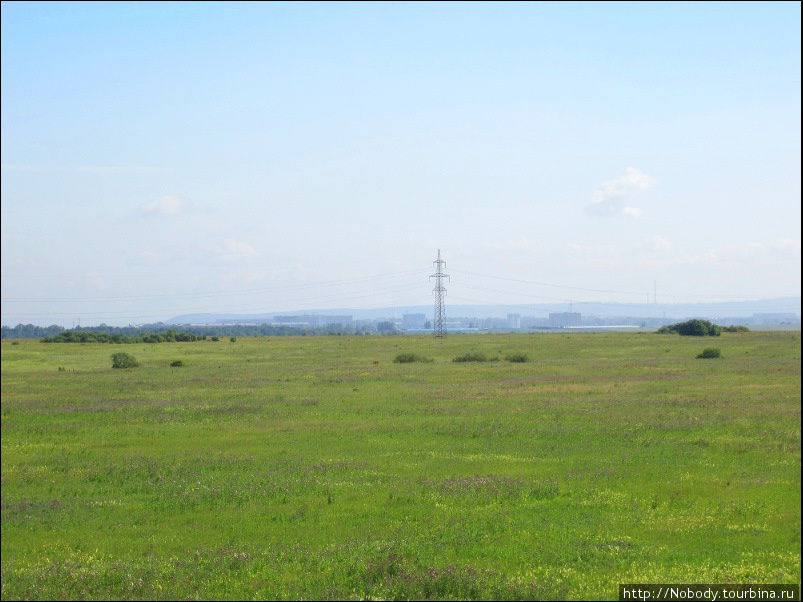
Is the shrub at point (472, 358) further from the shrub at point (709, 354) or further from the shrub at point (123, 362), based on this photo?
the shrub at point (123, 362)

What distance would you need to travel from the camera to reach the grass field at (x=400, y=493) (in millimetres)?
13844

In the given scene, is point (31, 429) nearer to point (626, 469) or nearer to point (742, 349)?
point (626, 469)

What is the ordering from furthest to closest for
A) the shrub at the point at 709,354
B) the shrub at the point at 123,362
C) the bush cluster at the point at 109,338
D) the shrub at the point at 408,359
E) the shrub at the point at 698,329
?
1. the shrub at the point at 698,329
2. the bush cluster at the point at 109,338
3. the shrub at the point at 408,359
4. the shrub at the point at 709,354
5. the shrub at the point at 123,362

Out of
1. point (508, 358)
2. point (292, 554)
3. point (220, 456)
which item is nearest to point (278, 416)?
point (220, 456)

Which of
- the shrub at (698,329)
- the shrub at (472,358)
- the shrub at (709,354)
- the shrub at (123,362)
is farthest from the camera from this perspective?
the shrub at (698,329)

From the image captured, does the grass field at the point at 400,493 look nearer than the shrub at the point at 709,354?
Yes

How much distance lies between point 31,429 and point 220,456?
39.8 ft

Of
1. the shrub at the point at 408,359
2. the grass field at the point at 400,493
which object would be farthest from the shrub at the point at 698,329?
the grass field at the point at 400,493

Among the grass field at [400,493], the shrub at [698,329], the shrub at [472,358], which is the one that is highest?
the shrub at [698,329]

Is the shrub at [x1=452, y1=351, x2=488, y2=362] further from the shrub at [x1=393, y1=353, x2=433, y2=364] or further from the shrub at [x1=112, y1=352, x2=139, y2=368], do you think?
the shrub at [x1=112, y1=352, x2=139, y2=368]

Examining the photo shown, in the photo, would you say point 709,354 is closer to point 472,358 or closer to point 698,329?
point 472,358

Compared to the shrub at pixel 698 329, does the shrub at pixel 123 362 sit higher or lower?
lower

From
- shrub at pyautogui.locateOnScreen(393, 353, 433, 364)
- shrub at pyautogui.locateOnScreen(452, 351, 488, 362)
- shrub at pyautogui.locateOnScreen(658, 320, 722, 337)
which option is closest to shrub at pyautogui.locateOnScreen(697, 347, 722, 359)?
shrub at pyautogui.locateOnScreen(452, 351, 488, 362)

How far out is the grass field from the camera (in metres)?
13.8
